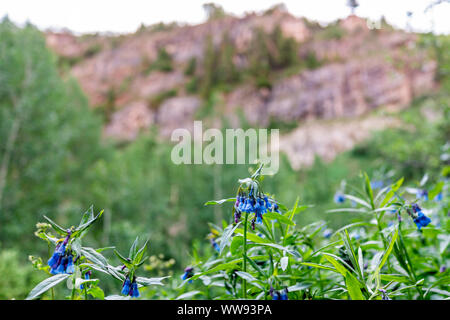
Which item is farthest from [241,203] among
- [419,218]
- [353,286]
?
[419,218]

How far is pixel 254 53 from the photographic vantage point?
45.2 m

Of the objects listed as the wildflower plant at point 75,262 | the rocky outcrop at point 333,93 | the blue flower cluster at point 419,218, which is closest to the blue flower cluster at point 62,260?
the wildflower plant at point 75,262

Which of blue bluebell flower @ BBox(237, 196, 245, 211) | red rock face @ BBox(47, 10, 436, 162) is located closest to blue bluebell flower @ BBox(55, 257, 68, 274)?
blue bluebell flower @ BBox(237, 196, 245, 211)

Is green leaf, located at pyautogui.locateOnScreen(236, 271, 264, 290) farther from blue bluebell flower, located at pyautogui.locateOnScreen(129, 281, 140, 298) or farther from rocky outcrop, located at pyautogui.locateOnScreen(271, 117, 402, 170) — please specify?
rocky outcrop, located at pyautogui.locateOnScreen(271, 117, 402, 170)

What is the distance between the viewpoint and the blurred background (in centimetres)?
736

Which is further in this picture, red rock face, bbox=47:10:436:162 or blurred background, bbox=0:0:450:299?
red rock face, bbox=47:10:436:162

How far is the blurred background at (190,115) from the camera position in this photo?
24.1 feet

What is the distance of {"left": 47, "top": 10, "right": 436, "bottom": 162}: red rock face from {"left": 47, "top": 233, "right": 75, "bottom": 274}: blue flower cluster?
2760 cm

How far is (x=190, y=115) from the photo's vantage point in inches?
1598

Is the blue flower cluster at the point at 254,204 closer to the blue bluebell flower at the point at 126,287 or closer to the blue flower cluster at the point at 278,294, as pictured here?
the blue flower cluster at the point at 278,294

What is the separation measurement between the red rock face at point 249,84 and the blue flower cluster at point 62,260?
27.6 metres

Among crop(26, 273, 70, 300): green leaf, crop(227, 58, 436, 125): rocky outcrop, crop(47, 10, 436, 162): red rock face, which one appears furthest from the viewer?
crop(47, 10, 436, 162): red rock face

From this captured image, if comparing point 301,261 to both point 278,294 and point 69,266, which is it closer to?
point 278,294

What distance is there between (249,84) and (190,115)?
9.09 metres
